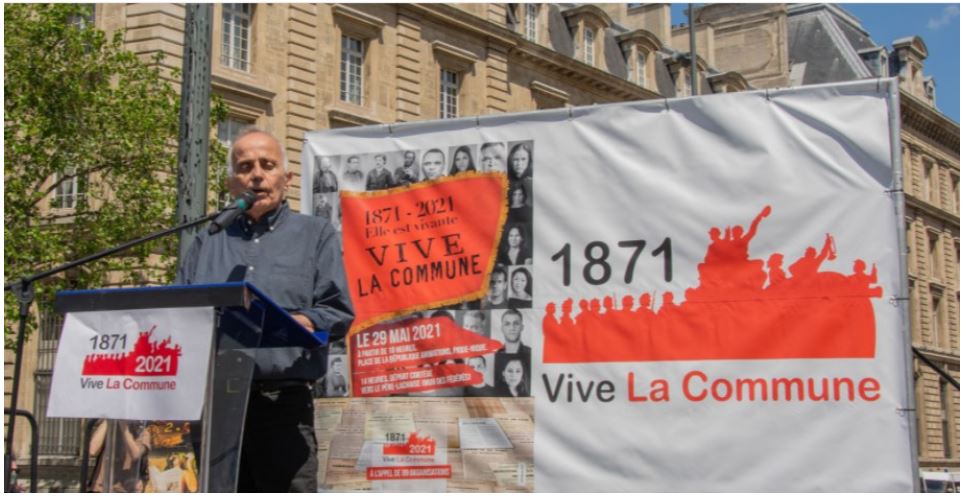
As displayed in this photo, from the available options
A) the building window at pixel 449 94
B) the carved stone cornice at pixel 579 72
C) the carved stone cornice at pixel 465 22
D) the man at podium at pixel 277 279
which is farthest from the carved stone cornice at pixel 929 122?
the man at podium at pixel 277 279

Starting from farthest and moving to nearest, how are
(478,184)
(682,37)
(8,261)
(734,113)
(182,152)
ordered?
(682,37) < (8,261) < (182,152) < (478,184) < (734,113)

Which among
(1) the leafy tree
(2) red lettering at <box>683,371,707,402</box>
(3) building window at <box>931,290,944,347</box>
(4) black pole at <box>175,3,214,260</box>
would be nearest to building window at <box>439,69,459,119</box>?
(1) the leafy tree

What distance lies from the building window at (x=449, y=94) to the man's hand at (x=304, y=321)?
99.8 feet

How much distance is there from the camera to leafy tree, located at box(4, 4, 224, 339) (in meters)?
18.6

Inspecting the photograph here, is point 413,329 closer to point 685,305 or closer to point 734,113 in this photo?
point 685,305

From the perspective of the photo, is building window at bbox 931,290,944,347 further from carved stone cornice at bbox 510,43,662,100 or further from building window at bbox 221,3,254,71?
building window at bbox 221,3,254,71

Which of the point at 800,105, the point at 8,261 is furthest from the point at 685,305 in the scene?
the point at 8,261

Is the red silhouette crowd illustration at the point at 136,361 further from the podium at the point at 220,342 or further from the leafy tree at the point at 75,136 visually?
the leafy tree at the point at 75,136

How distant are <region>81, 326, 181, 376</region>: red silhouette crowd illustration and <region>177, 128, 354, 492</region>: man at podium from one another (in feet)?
1.58

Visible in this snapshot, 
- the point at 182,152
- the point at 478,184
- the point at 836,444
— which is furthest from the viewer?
the point at 182,152

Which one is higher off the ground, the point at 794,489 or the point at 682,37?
the point at 682,37

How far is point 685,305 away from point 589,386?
2.16ft

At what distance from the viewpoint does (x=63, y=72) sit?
18922 millimetres

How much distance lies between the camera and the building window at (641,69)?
47500mm
